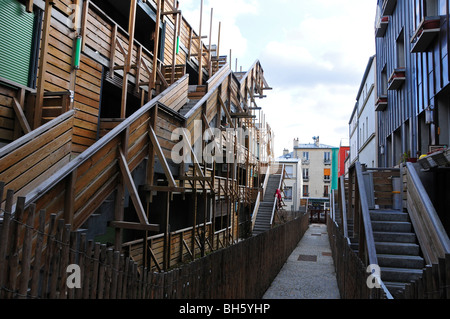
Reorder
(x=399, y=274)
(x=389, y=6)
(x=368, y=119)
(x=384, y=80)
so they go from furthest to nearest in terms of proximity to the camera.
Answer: (x=368, y=119)
(x=384, y=80)
(x=389, y=6)
(x=399, y=274)

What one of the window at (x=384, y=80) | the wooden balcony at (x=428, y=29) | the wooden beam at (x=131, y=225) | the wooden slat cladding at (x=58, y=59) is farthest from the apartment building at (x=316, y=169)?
the wooden beam at (x=131, y=225)

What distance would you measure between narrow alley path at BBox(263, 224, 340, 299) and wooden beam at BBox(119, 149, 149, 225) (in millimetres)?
4528

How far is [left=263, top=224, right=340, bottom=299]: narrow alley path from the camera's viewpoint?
8.36 metres

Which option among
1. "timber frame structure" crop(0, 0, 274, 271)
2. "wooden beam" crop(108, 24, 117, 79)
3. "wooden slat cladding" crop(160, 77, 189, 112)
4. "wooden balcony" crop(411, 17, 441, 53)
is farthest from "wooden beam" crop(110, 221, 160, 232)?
"wooden balcony" crop(411, 17, 441, 53)

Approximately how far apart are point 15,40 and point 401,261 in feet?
A: 26.6

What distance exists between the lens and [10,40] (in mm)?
5961

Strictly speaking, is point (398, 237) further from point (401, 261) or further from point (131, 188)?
point (131, 188)

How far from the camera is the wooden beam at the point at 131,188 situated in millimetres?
5098

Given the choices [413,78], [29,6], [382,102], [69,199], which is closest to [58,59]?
[29,6]

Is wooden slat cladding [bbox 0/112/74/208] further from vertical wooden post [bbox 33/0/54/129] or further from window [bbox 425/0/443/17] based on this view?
window [bbox 425/0/443/17]

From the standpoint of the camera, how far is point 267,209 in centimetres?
2206

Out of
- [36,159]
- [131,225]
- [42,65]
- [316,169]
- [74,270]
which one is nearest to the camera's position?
[74,270]

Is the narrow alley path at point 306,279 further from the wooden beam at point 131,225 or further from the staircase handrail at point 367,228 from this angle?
the wooden beam at point 131,225

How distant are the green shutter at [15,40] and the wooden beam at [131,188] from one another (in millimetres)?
2696
